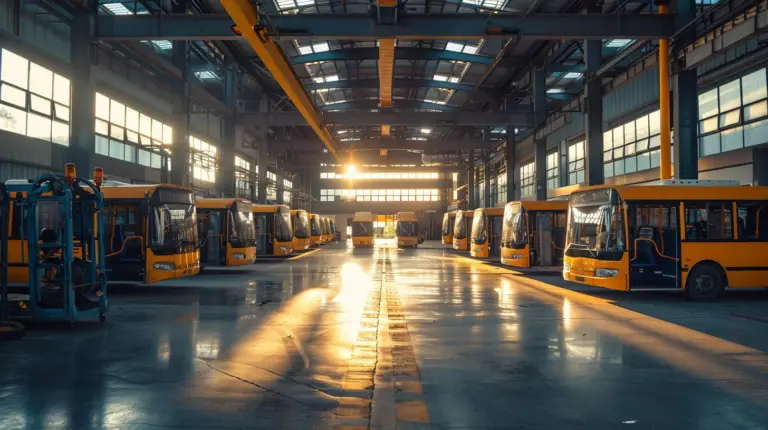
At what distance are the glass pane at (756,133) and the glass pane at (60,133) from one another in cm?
2389

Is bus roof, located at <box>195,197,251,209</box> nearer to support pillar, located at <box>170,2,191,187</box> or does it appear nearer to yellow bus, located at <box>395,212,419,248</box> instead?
support pillar, located at <box>170,2,191,187</box>

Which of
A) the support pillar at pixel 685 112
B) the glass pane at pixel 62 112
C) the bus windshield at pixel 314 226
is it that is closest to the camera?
the support pillar at pixel 685 112

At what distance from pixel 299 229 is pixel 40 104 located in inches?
793

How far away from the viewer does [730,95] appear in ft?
63.8

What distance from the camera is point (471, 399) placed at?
5.28m

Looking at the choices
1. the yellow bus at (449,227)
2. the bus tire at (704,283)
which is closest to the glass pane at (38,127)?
the bus tire at (704,283)

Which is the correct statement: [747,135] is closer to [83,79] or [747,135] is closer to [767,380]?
[767,380]

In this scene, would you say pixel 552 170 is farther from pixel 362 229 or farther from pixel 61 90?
pixel 61 90

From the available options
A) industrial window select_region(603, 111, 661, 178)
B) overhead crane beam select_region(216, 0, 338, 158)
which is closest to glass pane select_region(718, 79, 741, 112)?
industrial window select_region(603, 111, 661, 178)

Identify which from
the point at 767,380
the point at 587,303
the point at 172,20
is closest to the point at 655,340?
the point at 767,380

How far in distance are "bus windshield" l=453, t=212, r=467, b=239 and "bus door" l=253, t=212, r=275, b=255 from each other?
15.2m

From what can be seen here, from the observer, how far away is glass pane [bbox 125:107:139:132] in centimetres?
2534

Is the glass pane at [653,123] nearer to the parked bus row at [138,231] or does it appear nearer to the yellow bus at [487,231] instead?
the yellow bus at [487,231]

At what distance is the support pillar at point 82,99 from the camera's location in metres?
18.3
